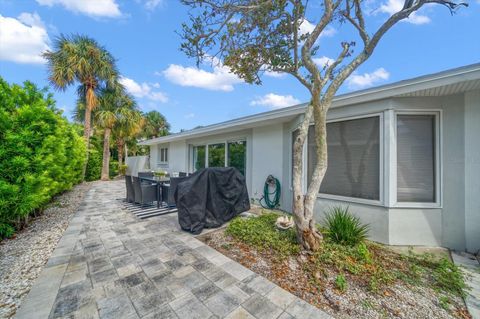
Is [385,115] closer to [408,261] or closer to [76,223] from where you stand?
[408,261]

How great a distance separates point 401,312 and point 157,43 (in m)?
8.58

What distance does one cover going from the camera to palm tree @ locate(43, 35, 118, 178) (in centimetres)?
1022

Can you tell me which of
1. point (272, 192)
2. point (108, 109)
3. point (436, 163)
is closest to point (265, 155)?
point (272, 192)

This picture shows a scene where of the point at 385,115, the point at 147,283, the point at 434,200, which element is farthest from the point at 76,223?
the point at 434,200

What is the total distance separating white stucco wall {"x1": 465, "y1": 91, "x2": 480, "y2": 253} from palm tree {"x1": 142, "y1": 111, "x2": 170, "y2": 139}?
19.7 m

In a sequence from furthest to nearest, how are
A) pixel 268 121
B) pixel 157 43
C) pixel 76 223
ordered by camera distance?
pixel 157 43
pixel 268 121
pixel 76 223

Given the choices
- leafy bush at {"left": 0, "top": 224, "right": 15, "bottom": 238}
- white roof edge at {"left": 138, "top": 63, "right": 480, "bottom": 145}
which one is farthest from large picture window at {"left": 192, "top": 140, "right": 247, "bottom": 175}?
leafy bush at {"left": 0, "top": 224, "right": 15, "bottom": 238}

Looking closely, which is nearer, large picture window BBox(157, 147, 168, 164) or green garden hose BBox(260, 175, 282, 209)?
green garden hose BBox(260, 175, 282, 209)

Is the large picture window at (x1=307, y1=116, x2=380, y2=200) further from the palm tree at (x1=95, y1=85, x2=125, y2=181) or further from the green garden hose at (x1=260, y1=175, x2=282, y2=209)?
the palm tree at (x1=95, y1=85, x2=125, y2=181)

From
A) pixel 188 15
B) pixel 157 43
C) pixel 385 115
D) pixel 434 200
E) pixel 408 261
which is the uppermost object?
pixel 157 43

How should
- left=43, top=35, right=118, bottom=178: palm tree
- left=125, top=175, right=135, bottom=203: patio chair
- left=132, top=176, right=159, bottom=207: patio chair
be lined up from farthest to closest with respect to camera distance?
left=43, top=35, right=118, bottom=178: palm tree < left=125, top=175, right=135, bottom=203: patio chair < left=132, top=176, right=159, bottom=207: patio chair

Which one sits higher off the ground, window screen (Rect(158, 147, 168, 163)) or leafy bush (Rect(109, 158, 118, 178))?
window screen (Rect(158, 147, 168, 163))

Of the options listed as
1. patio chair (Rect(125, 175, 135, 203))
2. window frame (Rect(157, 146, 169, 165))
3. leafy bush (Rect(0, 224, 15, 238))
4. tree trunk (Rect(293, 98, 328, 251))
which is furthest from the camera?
window frame (Rect(157, 146, 169, 165))

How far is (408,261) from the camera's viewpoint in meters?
2.84
